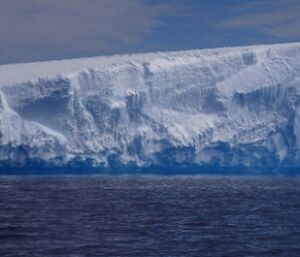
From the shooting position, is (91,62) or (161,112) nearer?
(161,112)

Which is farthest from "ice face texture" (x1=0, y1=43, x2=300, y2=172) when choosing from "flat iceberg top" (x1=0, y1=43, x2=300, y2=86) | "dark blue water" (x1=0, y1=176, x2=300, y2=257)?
"dark blue water" (x1=0, y1=176, x2=300, y2=257)

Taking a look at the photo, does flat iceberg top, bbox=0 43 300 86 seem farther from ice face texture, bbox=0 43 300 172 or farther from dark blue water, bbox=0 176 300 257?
dark blue water, bbox=0 176 300 257

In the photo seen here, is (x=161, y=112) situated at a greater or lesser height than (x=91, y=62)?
lesser

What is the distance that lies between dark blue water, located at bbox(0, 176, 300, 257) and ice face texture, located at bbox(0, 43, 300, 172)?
10911mm

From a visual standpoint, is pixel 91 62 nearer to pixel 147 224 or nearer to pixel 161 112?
pixel 161 112

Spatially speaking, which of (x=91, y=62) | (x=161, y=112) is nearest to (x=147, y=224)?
(x=161, y=112)

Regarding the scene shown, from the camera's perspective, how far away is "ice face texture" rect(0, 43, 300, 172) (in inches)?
1563

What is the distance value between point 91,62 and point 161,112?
6.16 metres

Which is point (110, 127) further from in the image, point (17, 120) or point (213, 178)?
point (213, 178)

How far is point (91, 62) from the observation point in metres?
44.7

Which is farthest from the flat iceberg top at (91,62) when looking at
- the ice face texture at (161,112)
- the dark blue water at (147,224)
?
the dark blue water at (147,224)

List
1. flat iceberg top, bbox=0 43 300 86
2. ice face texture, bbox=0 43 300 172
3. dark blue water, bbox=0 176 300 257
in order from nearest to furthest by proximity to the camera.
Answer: dark blue water, bbox=0 176 300 257
ice face texture, bbox=0 43 300 172
flat iceberg top, bbox=0 43 300 86

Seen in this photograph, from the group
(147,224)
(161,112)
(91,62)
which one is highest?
(91,62)

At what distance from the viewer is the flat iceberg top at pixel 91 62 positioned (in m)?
42.5
